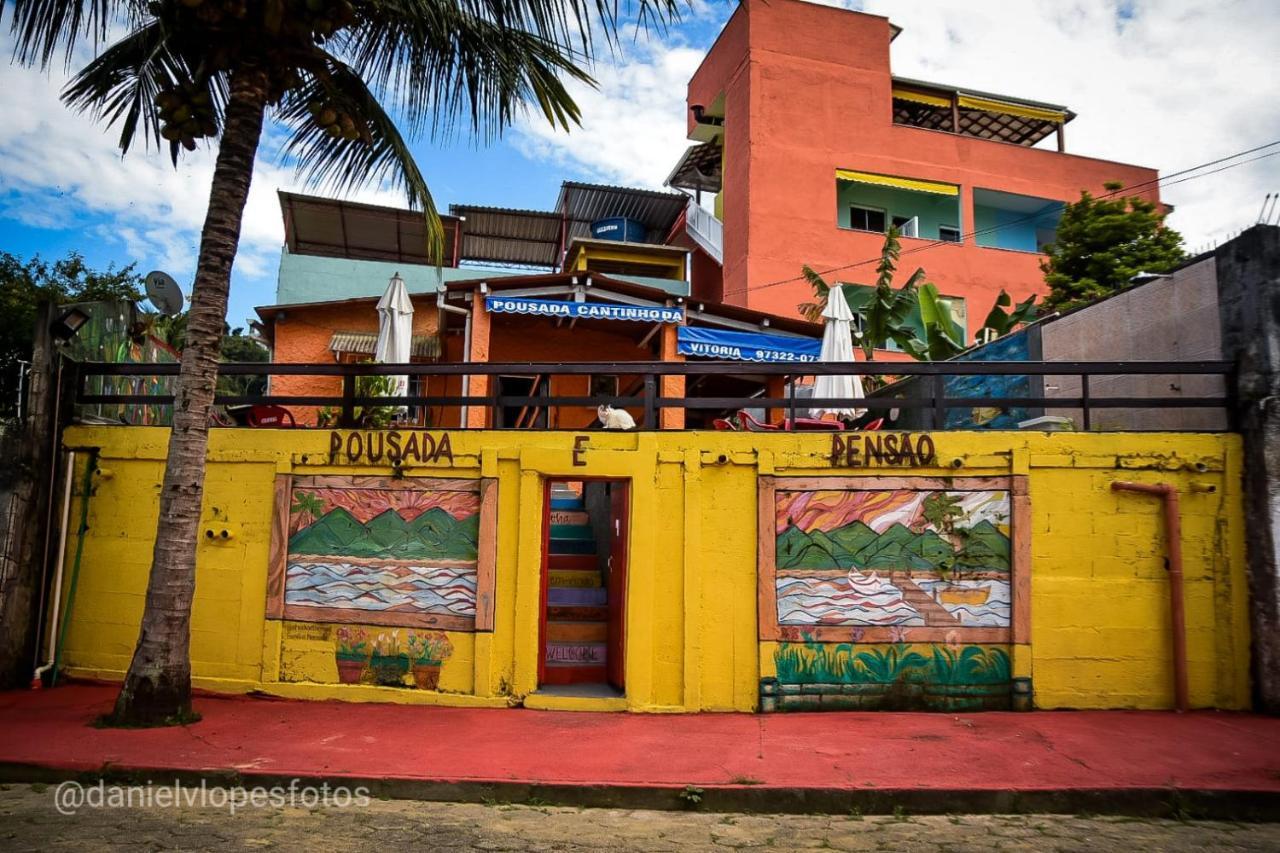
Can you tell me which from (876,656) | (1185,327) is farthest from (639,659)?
(1185,327)

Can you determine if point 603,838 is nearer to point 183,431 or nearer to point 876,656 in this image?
point 876,656

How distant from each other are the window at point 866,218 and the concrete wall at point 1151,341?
1232 centimetres

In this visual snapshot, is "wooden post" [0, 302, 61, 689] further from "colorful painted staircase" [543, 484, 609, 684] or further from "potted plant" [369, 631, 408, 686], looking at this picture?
"colorful painted staircase" [543, 484, 609, 684]

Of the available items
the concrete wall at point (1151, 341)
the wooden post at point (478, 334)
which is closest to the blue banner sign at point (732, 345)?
the wooden post at point (478, 334)

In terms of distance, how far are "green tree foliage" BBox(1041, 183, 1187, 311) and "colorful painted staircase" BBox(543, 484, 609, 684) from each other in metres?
11.2

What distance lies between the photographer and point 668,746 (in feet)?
22.2

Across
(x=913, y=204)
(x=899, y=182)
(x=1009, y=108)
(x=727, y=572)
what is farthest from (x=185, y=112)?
(x=1009, y=108)

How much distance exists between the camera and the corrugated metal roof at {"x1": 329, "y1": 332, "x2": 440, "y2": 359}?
611 inches

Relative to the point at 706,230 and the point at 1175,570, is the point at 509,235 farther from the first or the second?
the point at 1175,570

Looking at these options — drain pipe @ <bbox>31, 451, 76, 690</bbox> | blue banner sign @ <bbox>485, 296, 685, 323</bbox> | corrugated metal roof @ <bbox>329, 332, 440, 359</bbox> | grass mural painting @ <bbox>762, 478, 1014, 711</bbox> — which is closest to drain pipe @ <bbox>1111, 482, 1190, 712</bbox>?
grass mural painting @ <bbox>762, 478, 1014, 711</bbox>

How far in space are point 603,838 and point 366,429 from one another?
4997 millimetres

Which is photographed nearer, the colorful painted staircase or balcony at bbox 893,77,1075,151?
the colorful painted staircase

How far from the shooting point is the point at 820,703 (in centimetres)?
782

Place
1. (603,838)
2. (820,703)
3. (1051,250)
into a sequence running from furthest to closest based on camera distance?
(1051,250)
(820,703)
(603,838)
